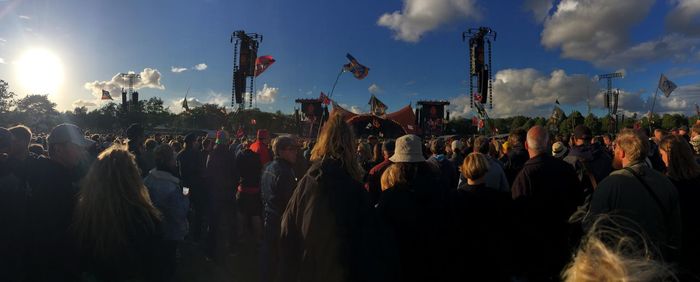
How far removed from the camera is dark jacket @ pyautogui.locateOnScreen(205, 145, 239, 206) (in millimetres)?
6227

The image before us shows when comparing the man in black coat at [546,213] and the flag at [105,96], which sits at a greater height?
the flag at [105,96]

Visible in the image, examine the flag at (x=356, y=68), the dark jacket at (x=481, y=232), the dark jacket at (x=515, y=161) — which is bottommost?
the dark jacket at (x=481, y=232)

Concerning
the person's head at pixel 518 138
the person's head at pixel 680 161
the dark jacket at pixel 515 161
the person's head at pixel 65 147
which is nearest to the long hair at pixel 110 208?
the person's head at pixel 65 147

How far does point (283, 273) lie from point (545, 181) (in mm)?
2500

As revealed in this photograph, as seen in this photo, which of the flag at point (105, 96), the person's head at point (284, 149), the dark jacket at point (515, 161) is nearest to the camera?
the person's head at point (284, 149)

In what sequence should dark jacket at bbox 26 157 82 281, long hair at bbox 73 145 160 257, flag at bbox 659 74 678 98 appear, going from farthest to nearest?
flag at bbox 659 74 678 98
dark jacket at bbox 26 157 82 281
long hair at bbox 73 145 160 257

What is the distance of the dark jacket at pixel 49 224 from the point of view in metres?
2.56

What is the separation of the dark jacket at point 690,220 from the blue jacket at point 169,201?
14.0 feet

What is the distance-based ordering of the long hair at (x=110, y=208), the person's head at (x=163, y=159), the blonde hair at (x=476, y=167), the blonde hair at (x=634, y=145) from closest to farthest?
the long hair at (x=110, y=208), the blonde hair at (x=634, y=145), the blonde hair at (x=476, y=167), the person's head at (x=163, y=159)

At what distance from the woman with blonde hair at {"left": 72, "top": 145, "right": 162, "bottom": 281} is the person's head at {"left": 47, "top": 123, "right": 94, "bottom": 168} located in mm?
759

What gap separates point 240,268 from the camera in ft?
17.8

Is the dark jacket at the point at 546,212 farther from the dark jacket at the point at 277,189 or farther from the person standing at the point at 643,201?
the dark jacket at the point at 277,189

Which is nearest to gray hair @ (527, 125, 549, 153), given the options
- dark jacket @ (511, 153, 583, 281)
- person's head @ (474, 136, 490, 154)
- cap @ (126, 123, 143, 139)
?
dark jacket @ (511, 153, 583, 281)

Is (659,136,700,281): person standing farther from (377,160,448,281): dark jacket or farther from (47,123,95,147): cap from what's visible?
(47,123,95,147): cap
